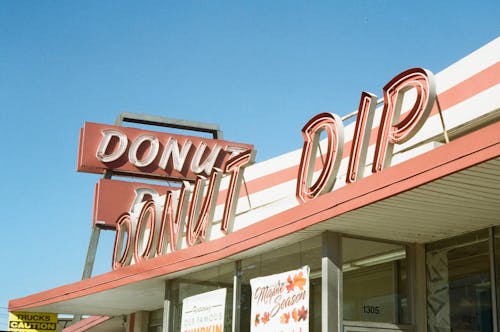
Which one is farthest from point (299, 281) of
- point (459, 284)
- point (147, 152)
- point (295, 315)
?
point (147, 152)

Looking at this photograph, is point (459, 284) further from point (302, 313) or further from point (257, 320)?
point (257, 320)

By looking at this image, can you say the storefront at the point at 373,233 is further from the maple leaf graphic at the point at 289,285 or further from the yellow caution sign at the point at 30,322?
the yellow caution sign at the point at 30,322

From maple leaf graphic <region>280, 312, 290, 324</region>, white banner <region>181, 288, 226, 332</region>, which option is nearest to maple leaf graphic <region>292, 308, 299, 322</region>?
maple leaf graphic <region>280, 312, 290, 324</region>

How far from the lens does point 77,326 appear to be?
24047 mm

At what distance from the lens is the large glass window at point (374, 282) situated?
1142 centimetres

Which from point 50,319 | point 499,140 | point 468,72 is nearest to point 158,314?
point 50,319

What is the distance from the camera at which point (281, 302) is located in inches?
472

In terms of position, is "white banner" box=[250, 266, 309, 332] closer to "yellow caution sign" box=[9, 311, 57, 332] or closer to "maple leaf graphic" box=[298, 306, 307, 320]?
"maple leaf graphic" box=[298, 306, 307, 320]

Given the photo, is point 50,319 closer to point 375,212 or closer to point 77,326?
point 77,326

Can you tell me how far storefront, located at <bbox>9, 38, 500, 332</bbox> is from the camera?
9766 mm

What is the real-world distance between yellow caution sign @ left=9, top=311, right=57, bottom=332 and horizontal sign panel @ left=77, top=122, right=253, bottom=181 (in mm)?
6320

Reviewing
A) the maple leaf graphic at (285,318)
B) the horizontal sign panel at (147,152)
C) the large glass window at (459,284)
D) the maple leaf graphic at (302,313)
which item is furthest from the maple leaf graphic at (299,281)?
the horizontal sign panel at (147,152)

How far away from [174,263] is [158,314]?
5388 millimetres

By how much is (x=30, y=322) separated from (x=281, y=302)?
9.90 meters
